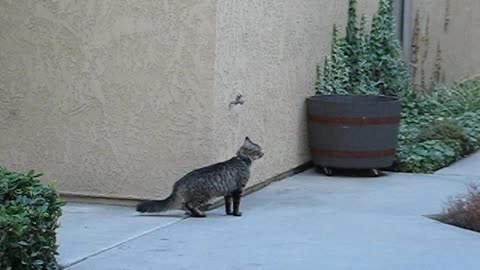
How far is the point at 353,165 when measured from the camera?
10.7m

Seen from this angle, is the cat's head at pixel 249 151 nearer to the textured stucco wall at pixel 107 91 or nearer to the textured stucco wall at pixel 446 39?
the textured stucco wall at pixel 107 91

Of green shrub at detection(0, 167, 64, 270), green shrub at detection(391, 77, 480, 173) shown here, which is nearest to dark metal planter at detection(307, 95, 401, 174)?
green shrub at detection(391, 77, 480, 173)

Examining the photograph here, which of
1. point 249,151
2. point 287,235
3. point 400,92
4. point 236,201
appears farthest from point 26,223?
point 400,92

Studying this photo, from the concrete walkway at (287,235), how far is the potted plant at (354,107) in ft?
2.36

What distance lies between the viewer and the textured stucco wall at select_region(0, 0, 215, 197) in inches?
352

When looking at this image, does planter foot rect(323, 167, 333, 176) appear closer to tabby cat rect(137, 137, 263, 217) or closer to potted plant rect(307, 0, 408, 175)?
potted plant rect(307, 0, 408, 175)

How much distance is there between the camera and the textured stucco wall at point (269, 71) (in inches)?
359

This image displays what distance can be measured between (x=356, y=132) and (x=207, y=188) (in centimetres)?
273

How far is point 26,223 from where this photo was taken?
6102 mm

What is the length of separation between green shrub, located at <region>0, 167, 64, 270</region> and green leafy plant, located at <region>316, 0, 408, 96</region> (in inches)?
212

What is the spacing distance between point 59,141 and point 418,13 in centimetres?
804

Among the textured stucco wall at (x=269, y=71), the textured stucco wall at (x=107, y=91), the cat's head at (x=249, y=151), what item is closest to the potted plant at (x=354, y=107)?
the textured stucco wall at (x=269, y=71)

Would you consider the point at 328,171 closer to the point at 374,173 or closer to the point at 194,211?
the point at 374,173

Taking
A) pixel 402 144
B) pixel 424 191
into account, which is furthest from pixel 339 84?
pixel 424 191
